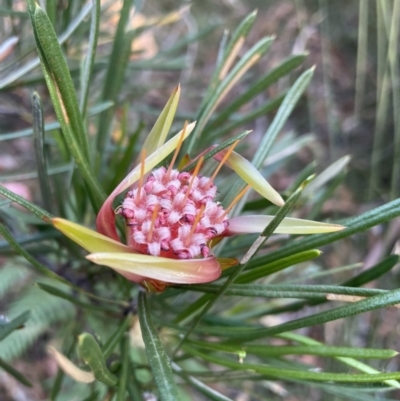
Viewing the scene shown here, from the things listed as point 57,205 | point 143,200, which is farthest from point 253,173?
point 57,205

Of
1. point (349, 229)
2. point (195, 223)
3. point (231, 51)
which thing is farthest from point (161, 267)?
point (231, 51)

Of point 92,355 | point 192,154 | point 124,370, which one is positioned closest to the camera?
point 92,355

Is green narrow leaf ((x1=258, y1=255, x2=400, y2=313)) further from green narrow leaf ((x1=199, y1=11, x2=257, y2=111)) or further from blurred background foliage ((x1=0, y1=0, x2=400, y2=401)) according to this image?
green narrow leaf ((x1=199, y1=11, x2=257, y2=111))

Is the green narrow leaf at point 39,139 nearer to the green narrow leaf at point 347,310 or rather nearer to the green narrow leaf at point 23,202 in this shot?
the green narrow leaf at point 23,202

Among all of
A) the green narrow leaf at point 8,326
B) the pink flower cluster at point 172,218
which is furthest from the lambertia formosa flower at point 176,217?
the green narrow leaf at point 8,326

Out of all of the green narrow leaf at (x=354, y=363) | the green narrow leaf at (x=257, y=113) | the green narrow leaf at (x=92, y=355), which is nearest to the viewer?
the green narrow leaf at (x=92, y=355)

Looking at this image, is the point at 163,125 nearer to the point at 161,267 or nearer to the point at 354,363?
the point at 161,267
